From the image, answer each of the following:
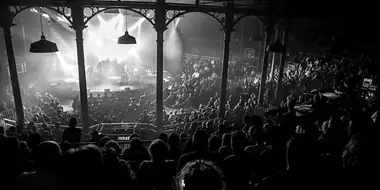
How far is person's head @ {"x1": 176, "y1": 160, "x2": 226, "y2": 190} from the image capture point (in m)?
1.95

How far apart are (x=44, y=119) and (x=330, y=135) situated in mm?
10667

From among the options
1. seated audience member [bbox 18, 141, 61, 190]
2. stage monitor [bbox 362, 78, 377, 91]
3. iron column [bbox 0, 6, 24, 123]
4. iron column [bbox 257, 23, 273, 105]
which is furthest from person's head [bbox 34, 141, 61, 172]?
stage monitor [bbox 362, 78, 377, 91]

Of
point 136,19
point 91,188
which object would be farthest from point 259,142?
point 136,19

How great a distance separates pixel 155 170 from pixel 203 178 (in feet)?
7.11

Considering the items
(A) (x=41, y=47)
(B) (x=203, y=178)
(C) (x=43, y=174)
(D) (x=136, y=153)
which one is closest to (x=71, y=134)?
(A) (x=41, y=47)

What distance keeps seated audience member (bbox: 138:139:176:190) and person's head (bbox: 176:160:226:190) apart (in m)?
1.96

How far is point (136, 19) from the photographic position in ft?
113

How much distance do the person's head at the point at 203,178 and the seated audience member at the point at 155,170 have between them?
6.44 ft

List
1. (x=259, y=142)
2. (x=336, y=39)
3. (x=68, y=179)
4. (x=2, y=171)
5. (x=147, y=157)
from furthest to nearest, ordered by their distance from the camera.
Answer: (x=336, y=39) < (x=259, y=142) < (x=147, y=157) < (x=2, y=171) < (x=68, y=179)

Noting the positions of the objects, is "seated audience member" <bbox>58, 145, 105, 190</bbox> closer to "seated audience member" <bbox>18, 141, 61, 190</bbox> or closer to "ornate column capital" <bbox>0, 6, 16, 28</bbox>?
"seated audience member" <bbox>18, 141, 61, 190</bbox>

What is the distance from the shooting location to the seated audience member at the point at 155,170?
3.93m

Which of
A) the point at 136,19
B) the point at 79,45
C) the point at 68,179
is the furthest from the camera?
the point at 136,19

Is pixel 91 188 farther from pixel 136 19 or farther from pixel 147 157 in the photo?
pixel 136 19

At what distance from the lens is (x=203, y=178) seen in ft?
6.41
